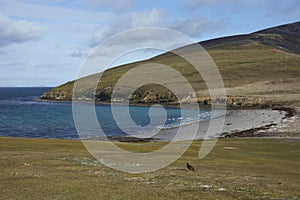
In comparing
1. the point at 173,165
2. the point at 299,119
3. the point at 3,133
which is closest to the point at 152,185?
the point at 173,165

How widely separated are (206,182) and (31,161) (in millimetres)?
16463

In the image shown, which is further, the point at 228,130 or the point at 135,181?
the point at 228,130

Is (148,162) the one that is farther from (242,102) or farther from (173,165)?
(242,102)

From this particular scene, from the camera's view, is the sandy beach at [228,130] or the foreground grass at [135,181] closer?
the foreground grass at [135,181]

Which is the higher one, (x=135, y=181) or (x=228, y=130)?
(x=135, y=181)

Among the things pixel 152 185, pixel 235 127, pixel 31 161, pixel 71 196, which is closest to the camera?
pixel 71 196

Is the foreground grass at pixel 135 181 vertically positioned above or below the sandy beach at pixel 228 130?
above

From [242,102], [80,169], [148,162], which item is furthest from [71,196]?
[242,102]

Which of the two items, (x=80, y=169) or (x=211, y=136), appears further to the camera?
(x=211, y=136)

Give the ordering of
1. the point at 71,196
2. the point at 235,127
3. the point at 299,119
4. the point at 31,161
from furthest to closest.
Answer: the point at 299,119
the point at 235,127
the point at 31,161
the point at 71,196

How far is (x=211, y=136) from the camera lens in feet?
300

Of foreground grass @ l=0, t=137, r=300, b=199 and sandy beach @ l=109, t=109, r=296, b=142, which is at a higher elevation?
foreground grass @ l=0, t=137, r=300, b=199

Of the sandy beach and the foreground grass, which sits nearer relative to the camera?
the foreground grass

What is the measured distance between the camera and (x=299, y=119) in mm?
116562
